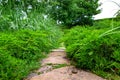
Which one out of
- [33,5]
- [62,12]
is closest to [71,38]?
[33,5]

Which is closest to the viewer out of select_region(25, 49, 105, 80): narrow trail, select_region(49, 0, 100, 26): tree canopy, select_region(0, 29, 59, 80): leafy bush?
select_region(0, 29, 59, 80): leafy bush

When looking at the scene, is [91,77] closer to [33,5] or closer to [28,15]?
[28,15]

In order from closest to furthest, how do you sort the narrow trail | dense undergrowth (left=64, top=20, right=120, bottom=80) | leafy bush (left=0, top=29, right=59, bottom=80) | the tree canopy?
leafy bush (left=0, top=29, right=59, bottom=80) < the narrow trail < dense undergrowth (left=64, top=20, right=120, bottom=80) < the tree canopy

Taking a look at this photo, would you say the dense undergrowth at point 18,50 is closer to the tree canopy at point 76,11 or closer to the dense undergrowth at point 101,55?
the dense undergrowth at point 101,55

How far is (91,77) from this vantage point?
2.52 meters

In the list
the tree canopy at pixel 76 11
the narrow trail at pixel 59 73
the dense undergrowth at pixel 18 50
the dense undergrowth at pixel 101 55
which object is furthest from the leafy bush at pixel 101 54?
the tree canopy at pixel 76 11

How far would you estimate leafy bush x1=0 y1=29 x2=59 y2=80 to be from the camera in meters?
2.34

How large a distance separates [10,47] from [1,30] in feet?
2.72

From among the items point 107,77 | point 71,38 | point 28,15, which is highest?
point 28,15

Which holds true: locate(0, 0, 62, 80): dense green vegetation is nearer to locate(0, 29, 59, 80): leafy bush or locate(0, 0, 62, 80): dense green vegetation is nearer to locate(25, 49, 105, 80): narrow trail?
locate(0, 29, 59, 80): leafy bush

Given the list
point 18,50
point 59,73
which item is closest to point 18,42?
point 18,50

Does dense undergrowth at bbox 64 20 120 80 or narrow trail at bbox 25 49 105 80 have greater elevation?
dense undergrowth at bbox 64 20 120 80

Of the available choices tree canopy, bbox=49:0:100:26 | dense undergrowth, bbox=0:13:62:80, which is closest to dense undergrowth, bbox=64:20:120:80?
dense undergrowth, bbox=0:13:62:80

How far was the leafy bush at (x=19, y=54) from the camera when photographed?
2.34 metres
